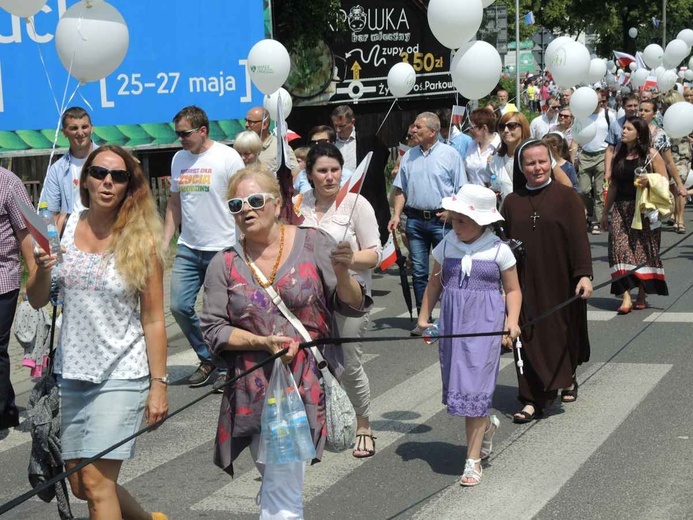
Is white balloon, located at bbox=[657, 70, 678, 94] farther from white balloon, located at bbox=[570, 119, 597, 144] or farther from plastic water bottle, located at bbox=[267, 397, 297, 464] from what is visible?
plastic water bottle, located at bbox=[267, 397, 297, 464]

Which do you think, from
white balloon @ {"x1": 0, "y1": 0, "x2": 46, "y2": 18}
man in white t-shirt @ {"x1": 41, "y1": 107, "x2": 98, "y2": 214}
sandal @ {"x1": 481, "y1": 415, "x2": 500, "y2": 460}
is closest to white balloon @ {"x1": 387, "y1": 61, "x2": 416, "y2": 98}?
man in white t-shirt @ {"x1": 41, "y1": 107, "x2": 98, "y2": 214}

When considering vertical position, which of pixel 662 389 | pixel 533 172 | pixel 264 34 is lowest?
pixel 662 389

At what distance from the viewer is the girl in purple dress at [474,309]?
6109 millimetres

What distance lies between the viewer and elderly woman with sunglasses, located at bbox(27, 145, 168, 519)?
454cm

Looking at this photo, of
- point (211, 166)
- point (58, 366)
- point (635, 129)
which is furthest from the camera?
point (635, 129)

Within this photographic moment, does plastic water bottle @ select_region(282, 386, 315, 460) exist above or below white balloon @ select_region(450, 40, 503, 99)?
below

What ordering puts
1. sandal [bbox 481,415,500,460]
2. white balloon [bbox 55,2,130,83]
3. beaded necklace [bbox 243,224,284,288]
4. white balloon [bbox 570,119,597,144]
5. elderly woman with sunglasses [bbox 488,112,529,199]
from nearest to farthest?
1. beaded necklace [bbox 243,224,284,288]
2. sandal [bbox 481,415,500,460]
3. white balloon [bbox 55,2,130,83]
4. elderly woman with sunglasses [bbox 488,112,529,199]
5. white balloon [bbox 570,119,597,144]

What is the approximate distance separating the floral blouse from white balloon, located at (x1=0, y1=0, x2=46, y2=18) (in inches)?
134

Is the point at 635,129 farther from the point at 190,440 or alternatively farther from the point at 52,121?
the point at 52,121

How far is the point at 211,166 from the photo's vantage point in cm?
850

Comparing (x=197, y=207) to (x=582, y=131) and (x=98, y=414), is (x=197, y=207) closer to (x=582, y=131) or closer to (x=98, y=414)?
(x=98, y=414)

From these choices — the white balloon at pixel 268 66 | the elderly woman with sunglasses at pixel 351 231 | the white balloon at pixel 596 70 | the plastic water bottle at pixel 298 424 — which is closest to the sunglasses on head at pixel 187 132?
the elderly woman with sunglasses at pixel 351 231

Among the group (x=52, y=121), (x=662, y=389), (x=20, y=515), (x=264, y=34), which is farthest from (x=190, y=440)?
(x=264, y=34)

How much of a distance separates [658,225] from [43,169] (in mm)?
8049
